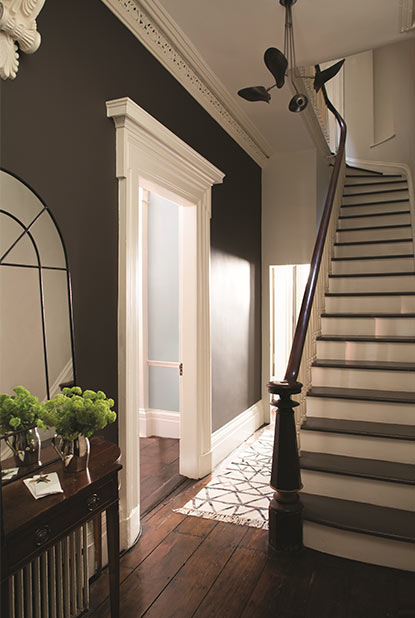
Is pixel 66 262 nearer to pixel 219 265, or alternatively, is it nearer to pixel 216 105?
pixel 219 265

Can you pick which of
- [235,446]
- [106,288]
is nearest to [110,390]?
[106,288]

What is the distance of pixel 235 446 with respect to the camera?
4547 mm

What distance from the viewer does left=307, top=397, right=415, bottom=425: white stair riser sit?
311 cm

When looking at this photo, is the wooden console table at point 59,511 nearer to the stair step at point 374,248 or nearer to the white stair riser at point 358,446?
the white stair riser at point 358,446

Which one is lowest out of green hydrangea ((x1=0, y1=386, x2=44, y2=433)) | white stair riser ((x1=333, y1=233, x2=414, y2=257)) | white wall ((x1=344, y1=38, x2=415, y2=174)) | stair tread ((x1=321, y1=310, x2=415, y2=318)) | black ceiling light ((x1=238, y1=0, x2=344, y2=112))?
green hydrangea ((x1=0, y1=386, x2=44, y2=433))


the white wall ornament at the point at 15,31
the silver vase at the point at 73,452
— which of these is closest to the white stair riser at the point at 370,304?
the silver vase at the point at 73,452

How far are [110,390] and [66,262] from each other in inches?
32.3

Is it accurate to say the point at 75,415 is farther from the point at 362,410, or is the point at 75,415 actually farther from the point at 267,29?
the point at 267,29

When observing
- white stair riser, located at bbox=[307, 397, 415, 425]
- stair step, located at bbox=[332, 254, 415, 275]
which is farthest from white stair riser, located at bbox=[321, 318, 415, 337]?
white stair riser, located at bbox=[307, 397, 415, 425]

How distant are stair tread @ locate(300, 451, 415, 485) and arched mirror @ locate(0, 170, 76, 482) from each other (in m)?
1.68

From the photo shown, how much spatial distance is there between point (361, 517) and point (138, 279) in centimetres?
204

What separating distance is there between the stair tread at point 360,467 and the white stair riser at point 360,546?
0.34 meters

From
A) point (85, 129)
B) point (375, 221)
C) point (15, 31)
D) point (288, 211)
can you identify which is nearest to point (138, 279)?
point (85, 129)

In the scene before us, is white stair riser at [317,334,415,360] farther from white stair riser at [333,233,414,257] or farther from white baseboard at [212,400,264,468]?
white stair riser at [333,233,414,257]
